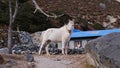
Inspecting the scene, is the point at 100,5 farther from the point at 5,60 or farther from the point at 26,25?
the point at 5,60

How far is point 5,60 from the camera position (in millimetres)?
17094

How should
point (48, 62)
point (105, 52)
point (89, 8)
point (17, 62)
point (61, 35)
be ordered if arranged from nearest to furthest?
point (105, 52), point (17, 62), point (48, 62), point (61, 35), point (89, 8)

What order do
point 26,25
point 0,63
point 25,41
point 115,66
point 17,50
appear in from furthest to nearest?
point 26,25 → point 25,41 → point 17,50 → point 0,63 → point 115,66

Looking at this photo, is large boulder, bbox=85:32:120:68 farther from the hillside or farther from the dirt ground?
the hillside

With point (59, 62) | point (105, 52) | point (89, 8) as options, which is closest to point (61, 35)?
point (59, 62)

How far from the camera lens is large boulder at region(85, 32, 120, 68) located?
14.6 m

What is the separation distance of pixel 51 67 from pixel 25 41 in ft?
48.9

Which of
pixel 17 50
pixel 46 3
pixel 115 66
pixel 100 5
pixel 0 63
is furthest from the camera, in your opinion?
pixel 100 5

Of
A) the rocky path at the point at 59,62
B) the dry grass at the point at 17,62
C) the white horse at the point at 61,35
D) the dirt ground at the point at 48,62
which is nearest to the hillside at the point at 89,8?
the white horse at the point at 61,35

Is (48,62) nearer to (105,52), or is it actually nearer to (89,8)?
(105,52)

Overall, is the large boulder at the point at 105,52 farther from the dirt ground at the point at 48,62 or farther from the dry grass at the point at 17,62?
the dry grass at the point at 17,62

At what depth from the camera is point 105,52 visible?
15086 millimetres

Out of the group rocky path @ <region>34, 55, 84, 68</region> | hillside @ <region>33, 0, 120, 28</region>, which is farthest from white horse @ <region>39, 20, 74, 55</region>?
hillside @ <region>33, 0, 120, 28</region>

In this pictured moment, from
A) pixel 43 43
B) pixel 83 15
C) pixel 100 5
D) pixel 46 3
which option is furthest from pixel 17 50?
pixel 100 5
